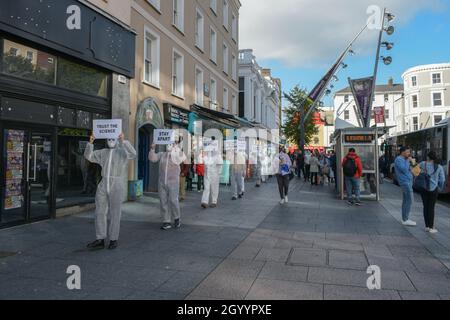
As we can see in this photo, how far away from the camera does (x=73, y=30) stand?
928cm

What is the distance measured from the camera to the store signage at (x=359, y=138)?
44.5 ft

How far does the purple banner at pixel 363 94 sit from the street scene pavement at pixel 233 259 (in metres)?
7.72

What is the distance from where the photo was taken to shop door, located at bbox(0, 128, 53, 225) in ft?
25.0

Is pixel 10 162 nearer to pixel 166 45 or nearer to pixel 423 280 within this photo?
pixel 423 280

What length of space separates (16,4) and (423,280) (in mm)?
8474

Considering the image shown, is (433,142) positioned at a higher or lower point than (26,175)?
higher

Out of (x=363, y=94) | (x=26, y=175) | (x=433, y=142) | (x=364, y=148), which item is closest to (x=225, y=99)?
(x=363, y=94)

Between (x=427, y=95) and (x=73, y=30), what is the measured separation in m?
55.9

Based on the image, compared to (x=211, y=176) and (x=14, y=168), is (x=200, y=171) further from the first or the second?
(x=14, y=168)

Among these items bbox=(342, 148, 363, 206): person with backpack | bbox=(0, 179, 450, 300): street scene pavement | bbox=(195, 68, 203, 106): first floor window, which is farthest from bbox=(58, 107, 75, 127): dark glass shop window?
bbox=(195, 68, 203, 106): first floor window

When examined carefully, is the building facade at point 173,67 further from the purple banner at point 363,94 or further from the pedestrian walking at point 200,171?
the purple banner at point 363,94

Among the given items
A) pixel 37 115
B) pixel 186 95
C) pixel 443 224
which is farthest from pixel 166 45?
pixel 443 224

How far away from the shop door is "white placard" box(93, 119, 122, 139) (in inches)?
94.9

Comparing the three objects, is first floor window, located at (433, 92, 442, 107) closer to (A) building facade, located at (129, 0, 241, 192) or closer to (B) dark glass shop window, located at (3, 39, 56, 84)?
(A) building facade, located at (129, 0, 241, 192)
